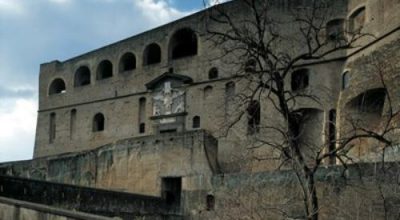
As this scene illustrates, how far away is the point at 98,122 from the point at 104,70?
11.5ft

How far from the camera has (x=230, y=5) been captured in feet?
91.4

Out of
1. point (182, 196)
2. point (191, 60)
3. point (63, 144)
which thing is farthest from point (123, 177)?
point (63, 144)

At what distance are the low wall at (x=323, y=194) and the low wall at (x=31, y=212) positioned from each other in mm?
5124

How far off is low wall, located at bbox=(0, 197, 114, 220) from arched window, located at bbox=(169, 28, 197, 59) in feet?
66.8

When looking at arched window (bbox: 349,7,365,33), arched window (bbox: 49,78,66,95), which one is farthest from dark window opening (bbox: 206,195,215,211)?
arched window (bbox: 49,78,66,95)

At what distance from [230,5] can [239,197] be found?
12.0 metres

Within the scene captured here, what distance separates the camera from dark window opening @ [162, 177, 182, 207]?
23750mm

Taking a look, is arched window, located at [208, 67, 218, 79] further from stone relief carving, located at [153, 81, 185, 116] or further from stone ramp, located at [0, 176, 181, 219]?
stone ramp, located at [0, 176, 181, 219]

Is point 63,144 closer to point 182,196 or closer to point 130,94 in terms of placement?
point 130,94

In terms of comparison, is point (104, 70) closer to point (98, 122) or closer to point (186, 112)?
point (98, 122)

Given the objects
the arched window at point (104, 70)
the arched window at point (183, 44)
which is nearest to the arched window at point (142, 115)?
the arched window at point (183, 44)

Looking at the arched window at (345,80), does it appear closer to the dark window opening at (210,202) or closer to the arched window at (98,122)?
the dark window opening at (210,202)

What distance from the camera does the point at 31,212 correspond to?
1055 centimetres

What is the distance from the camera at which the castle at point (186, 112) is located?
21.3 meters
